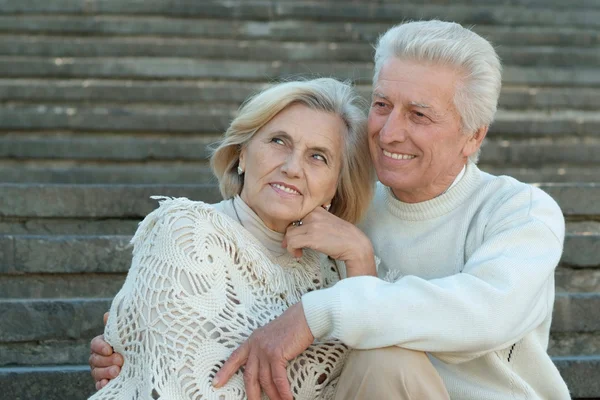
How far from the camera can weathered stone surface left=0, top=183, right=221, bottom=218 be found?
3969 mm

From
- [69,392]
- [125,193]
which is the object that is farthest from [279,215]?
[125,193]

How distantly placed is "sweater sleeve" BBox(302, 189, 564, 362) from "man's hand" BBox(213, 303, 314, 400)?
1.6 inches

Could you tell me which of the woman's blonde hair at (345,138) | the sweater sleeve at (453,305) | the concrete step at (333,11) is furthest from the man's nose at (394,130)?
the concrete step at (333,11)

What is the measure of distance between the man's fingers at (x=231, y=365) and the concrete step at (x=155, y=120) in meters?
2.59

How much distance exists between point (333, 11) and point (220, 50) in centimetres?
85

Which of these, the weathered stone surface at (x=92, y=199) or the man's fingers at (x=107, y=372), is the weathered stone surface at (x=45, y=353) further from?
the man's fingers at (x=107, y=372)

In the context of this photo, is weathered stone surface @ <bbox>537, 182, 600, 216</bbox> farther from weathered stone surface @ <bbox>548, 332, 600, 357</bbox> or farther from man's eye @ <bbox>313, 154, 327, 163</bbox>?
man's eye @ <bbox>313, 154, 327, 163</bbox>

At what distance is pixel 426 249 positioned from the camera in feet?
8.93

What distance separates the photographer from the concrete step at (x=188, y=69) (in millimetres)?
5086

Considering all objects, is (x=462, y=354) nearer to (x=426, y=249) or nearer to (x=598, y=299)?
(x=426, y=249)

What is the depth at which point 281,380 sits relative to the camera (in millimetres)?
2248

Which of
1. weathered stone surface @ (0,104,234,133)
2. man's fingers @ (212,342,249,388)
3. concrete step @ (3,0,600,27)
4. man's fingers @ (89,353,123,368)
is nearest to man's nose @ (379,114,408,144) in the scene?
man's fingers @ (212,342,249,388)

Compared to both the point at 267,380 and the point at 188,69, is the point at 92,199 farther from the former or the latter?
the point at 267,380

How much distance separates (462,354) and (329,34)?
351 cm
